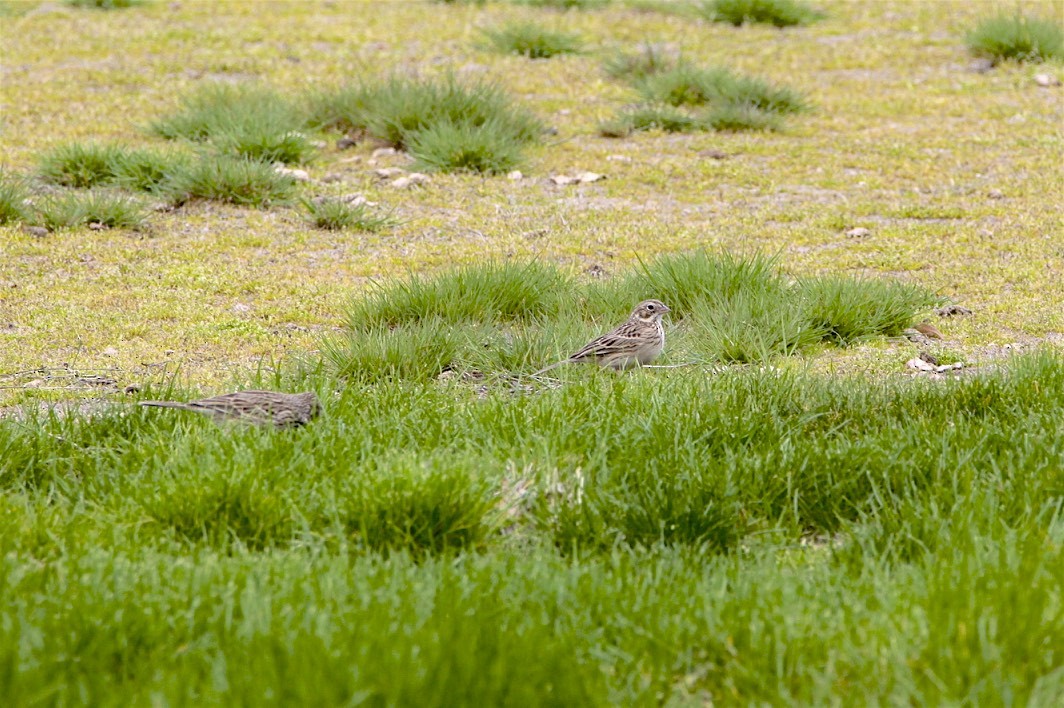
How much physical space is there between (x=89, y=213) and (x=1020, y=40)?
9087 millimetres

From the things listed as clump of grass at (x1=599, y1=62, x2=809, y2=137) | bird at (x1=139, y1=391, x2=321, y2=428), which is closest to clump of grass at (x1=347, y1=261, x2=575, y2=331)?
bird at (x1=139, y1=391, x2=321, y2=428)

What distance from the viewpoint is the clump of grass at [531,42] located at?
13156 mm

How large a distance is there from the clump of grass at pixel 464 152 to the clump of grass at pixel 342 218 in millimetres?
1350

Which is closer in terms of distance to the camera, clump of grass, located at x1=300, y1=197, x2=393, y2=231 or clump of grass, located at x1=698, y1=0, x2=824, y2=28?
clump of grass, located at x1=300, y1=197, x2=393, y2=231

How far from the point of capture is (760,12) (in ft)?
47.7

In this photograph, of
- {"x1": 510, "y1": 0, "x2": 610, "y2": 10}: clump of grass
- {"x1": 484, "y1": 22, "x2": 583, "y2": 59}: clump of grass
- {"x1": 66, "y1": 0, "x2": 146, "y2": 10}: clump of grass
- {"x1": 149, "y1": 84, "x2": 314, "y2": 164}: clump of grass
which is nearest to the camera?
{"x1": 149, "y1": 84, "x2": 314, "y2": 164}: clump of grass

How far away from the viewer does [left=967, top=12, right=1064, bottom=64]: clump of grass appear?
1284cm

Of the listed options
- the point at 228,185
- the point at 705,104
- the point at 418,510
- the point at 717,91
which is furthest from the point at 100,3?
the point at 418,510

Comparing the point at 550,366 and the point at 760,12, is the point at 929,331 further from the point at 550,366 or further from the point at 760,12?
the point at 760,12

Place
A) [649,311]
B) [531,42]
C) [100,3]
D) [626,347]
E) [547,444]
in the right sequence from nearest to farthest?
1. [547,444]
2. [626,347]
3. [649,311]
4. [531,42]
5. [100,3]

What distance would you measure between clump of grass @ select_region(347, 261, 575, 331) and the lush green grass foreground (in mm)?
1236

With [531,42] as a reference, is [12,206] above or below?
below

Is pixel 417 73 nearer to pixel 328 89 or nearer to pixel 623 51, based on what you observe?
pixel 328 89

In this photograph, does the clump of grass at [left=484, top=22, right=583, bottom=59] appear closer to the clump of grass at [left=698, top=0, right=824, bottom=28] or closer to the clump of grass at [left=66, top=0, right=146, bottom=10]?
the clump of grass at [left=698, top=0, right=824, bottom=28]
